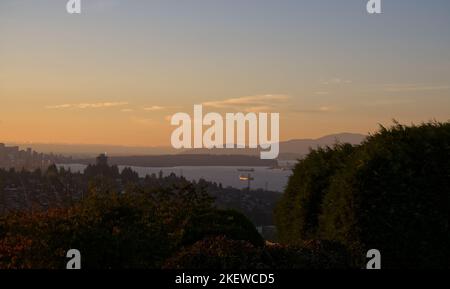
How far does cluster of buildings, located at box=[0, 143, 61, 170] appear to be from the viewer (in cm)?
2552

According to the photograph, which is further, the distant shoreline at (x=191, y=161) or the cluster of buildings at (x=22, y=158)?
the cluster of buildings at (x=22, y=158)

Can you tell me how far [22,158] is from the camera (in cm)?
2770

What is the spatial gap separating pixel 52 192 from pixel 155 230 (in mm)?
9362

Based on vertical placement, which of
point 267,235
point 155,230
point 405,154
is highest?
point 405,154

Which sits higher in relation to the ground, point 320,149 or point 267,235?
point 320,149

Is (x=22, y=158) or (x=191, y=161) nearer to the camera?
(x=191, y=161)

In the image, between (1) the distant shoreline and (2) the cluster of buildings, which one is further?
(2) the cluster of buildings

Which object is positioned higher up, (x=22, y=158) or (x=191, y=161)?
(x=22, y=158)

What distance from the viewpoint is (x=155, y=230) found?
39.2ft

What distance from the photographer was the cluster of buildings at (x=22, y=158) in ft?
83.7

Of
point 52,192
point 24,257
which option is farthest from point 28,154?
point 24,257
